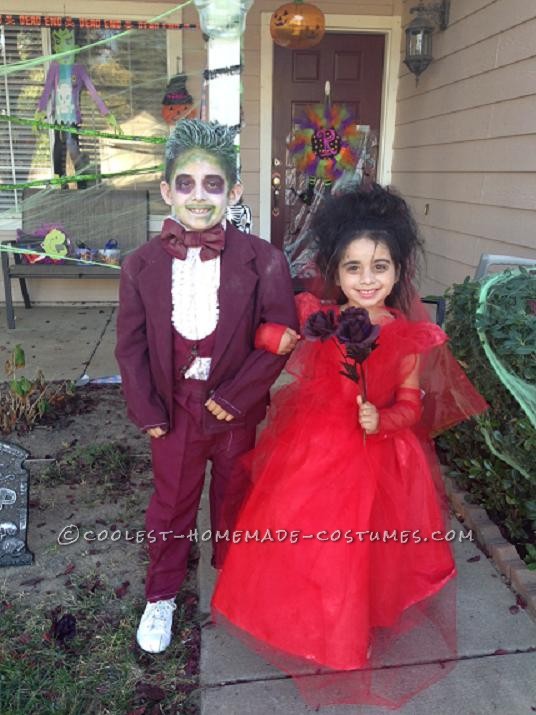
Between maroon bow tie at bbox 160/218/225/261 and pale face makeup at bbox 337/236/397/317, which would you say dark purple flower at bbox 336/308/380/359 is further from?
maroon bow tie at bbox 160/218/225/261

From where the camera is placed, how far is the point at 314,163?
5.78 meters

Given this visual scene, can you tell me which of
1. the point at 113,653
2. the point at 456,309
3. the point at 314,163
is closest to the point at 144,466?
the point at 113,653

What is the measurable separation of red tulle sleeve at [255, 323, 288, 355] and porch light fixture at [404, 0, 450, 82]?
149 inches

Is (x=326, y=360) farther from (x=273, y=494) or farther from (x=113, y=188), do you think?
(x=113, y=188)

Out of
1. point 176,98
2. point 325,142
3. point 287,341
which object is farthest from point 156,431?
point 325,142

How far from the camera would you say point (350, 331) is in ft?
4.91

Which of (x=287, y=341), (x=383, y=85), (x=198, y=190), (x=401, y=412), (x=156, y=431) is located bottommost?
(x=156, y=431)

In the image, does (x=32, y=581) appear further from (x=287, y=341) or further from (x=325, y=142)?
(x=325, y=142)

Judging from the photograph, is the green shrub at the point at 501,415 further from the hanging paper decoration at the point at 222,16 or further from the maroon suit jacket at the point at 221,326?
the hanging paper decoration at the point at 222,16

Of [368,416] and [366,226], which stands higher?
[366,226]

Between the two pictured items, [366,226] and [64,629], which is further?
[64,629]

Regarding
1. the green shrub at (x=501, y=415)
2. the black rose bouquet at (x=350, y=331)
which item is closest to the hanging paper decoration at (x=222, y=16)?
the green shrub at (x=501, y=415)

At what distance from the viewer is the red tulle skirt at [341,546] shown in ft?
5.57

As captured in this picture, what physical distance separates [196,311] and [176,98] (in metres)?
4.20
